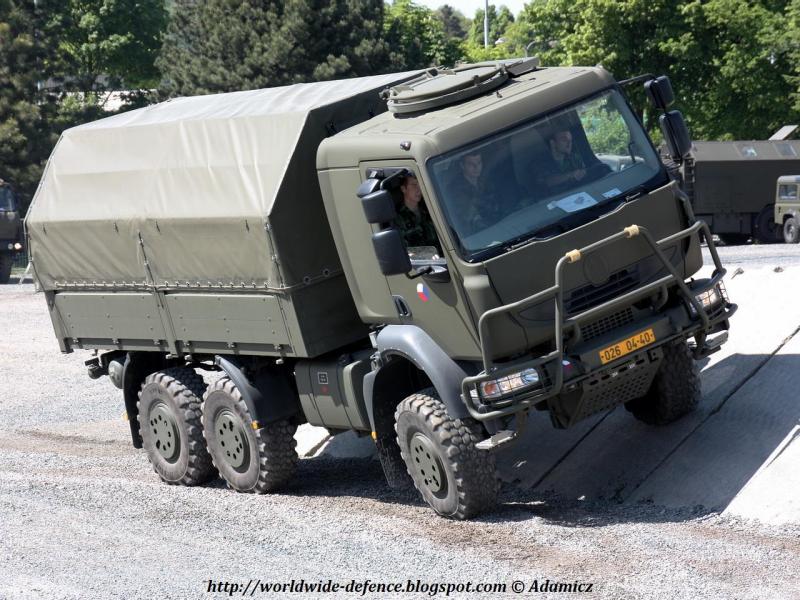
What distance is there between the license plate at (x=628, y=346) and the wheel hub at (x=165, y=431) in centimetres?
468

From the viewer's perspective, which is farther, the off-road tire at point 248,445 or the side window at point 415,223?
the off-road tire at point 248,445

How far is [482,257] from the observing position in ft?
28.3

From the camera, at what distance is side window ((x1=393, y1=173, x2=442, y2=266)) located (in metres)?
8.87

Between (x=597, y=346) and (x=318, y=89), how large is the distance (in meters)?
3.62

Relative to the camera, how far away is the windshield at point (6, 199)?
35250mm

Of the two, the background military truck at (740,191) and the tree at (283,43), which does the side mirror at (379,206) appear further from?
the tree at (283,43)

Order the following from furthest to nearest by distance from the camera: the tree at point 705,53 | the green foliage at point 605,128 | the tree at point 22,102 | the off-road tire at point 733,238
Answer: the tree at point 22,102 → the tree at point 705,53 → the off-road tire at point 733,238 → the green foliage at point 605,128

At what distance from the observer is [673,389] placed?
10.3 metres

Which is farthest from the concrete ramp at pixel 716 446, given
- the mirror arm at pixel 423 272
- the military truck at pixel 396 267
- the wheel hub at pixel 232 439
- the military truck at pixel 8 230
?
the military truck at pixel 8 230

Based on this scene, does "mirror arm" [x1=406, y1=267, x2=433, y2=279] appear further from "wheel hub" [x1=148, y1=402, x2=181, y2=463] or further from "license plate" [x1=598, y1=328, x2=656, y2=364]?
"wheel hub" [x1=148, y1=402, x2=181, y2=463]

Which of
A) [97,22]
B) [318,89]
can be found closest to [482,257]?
[318,89]

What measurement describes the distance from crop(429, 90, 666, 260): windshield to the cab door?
0.15m

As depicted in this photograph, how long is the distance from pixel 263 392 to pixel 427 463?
82.9 inches

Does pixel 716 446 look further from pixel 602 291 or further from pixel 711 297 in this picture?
pixel 602 291
